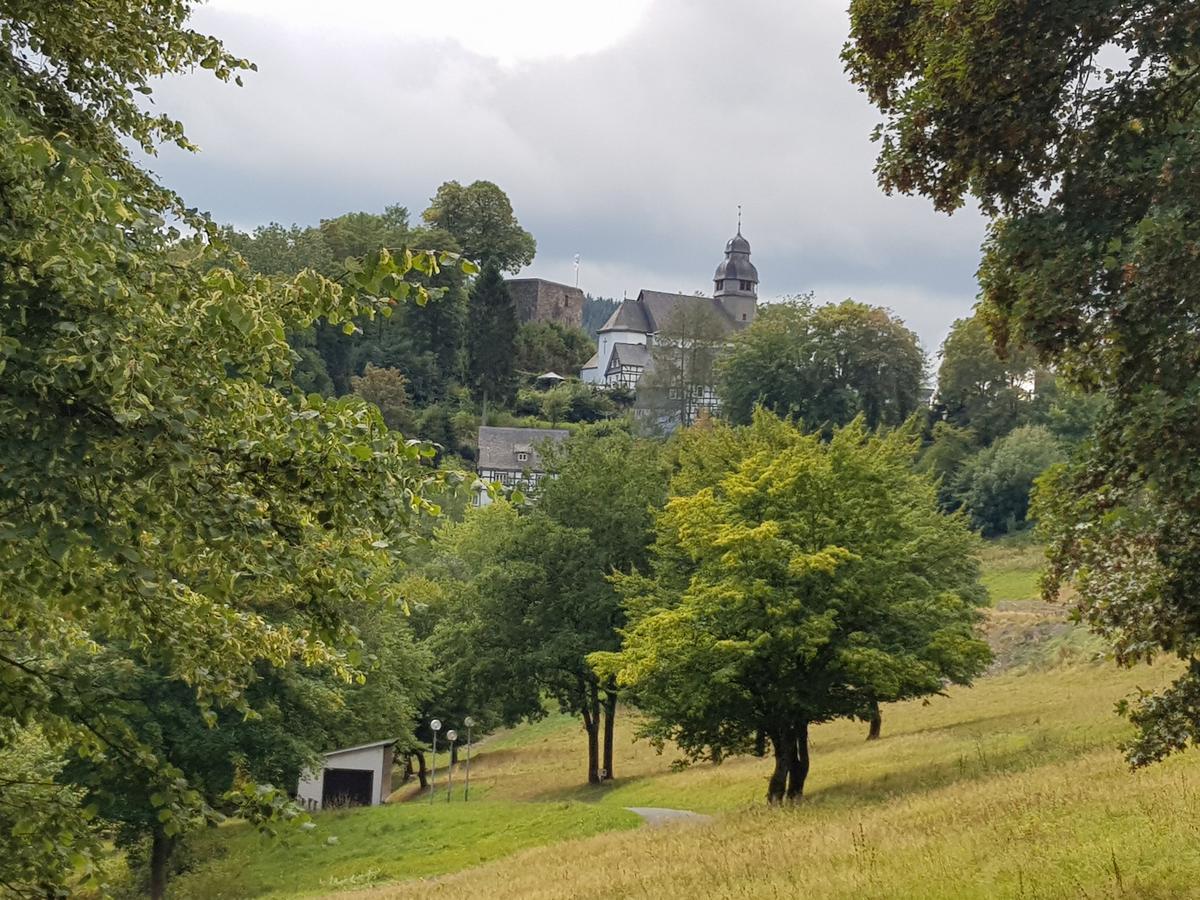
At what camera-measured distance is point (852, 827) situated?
1795 cm

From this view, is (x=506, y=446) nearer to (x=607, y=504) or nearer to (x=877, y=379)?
(x=877, y=379)

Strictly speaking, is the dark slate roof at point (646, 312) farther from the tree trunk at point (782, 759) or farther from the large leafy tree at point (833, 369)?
the tree trunk at point (782, 759)

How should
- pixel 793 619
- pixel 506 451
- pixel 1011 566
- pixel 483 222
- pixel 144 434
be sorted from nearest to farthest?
pixel 144 434 → pixel 793 619 → pixel 1011 566 → pixel 506 451 → pixel 483 222

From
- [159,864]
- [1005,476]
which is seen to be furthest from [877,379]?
[159,864]

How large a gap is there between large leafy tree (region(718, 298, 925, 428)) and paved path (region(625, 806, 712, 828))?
5707 centimetres

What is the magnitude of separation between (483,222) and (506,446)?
121 feet

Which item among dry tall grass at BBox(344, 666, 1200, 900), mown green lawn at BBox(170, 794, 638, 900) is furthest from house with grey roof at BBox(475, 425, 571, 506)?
dry tall grass at BBox(344, 666, 1200, 900)

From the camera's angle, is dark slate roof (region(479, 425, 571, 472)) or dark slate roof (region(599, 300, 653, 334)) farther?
dark slate roof (region(599, 300, 653, 334))

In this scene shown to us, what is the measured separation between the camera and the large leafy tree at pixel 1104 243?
7.62 meters

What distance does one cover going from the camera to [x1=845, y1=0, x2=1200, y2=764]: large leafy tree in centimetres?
762

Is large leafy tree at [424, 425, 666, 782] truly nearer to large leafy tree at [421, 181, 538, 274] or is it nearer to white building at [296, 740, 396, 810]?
white building at [296, 740, 396, 810]

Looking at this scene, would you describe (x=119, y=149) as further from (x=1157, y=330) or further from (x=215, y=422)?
(x=1157, y=330)

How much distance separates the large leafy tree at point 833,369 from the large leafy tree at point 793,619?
6131cm

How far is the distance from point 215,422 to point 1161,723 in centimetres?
682
